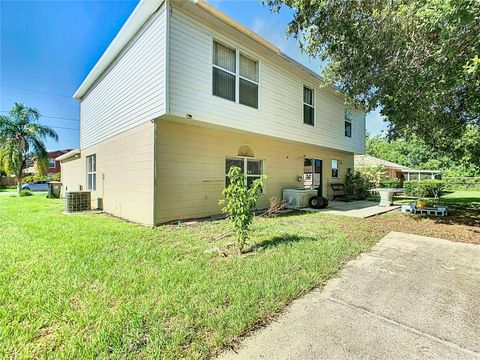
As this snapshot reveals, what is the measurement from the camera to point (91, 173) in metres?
11.8

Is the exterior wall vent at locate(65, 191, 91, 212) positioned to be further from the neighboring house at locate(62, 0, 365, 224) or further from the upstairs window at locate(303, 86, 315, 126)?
the upstairs window at locate(303, 86, 315, 126)

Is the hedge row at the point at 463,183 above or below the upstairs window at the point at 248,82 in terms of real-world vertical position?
below

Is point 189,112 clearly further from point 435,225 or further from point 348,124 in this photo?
point 348,124

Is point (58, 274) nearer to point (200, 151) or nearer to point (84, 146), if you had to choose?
point (200, 151)

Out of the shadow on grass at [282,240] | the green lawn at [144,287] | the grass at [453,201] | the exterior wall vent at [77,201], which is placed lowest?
the green lawn at [144,287]

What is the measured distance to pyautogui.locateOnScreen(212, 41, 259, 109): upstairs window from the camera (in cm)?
741

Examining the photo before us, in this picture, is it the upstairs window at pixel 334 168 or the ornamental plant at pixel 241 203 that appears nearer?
the ornamental plant at pixel 241 203

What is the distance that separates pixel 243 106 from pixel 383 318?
6.85 metres

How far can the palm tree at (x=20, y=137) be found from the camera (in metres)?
17.8

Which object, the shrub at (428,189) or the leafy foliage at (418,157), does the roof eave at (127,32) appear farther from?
the leafy foliage at (418,157)

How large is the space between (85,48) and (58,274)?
695 inches

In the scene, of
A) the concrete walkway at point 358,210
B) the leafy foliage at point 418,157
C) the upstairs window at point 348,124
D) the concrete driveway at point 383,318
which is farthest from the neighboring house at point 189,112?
the leafy foliage at point 418,157

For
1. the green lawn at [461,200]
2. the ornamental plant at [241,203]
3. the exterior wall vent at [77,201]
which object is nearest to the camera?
the ornamental plant at [241,203]

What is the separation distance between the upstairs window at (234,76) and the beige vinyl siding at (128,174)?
250 centimetres
